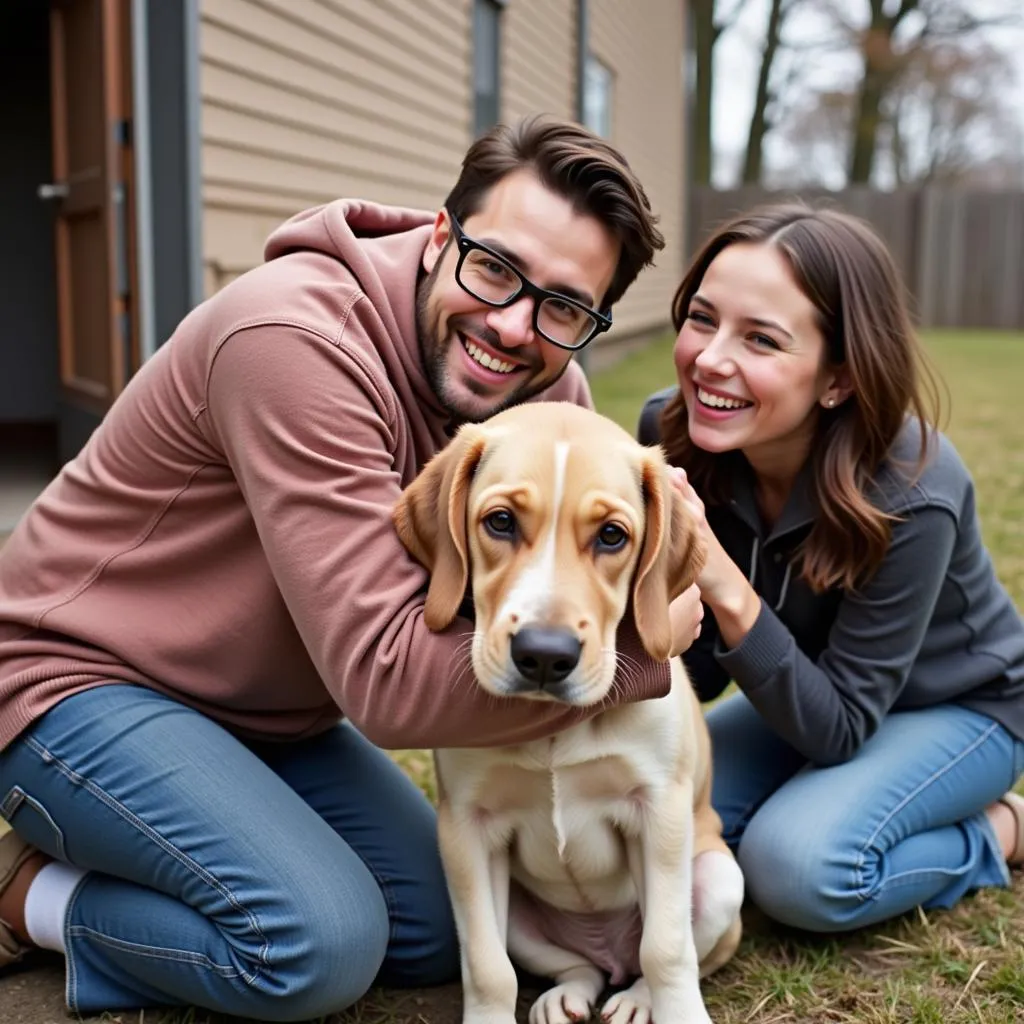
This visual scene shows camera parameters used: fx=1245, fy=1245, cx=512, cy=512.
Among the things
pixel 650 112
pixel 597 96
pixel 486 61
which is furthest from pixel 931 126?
pixel 486 61

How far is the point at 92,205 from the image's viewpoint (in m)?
6.71

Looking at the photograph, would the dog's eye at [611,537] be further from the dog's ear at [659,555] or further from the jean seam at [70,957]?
the jean seam at [70,957]

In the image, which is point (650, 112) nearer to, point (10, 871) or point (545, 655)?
point (10, 871)

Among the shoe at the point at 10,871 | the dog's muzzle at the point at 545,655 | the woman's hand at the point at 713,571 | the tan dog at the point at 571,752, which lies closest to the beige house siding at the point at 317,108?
the shoe at the point at 10,871

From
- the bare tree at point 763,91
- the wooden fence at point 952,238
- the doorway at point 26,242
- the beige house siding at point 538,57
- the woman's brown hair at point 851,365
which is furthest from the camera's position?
the bare tree at point 763,91

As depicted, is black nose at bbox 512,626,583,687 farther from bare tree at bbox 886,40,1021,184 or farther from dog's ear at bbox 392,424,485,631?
bare tree at bbox 886,40,1021,184

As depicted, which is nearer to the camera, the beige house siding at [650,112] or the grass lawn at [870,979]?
the grass lawn at [870,979]

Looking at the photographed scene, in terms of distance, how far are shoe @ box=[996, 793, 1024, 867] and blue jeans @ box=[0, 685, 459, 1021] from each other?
1.91 meters

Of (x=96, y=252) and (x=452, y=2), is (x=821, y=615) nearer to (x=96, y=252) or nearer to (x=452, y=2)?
(x=96, y=252)

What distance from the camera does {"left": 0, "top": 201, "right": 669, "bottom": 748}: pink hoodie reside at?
2607mm

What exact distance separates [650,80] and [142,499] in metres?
19.7

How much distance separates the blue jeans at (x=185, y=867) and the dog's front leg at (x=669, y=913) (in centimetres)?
65

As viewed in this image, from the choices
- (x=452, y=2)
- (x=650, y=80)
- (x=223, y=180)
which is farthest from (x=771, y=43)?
(x=223, y=180)

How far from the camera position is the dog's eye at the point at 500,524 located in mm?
2527
